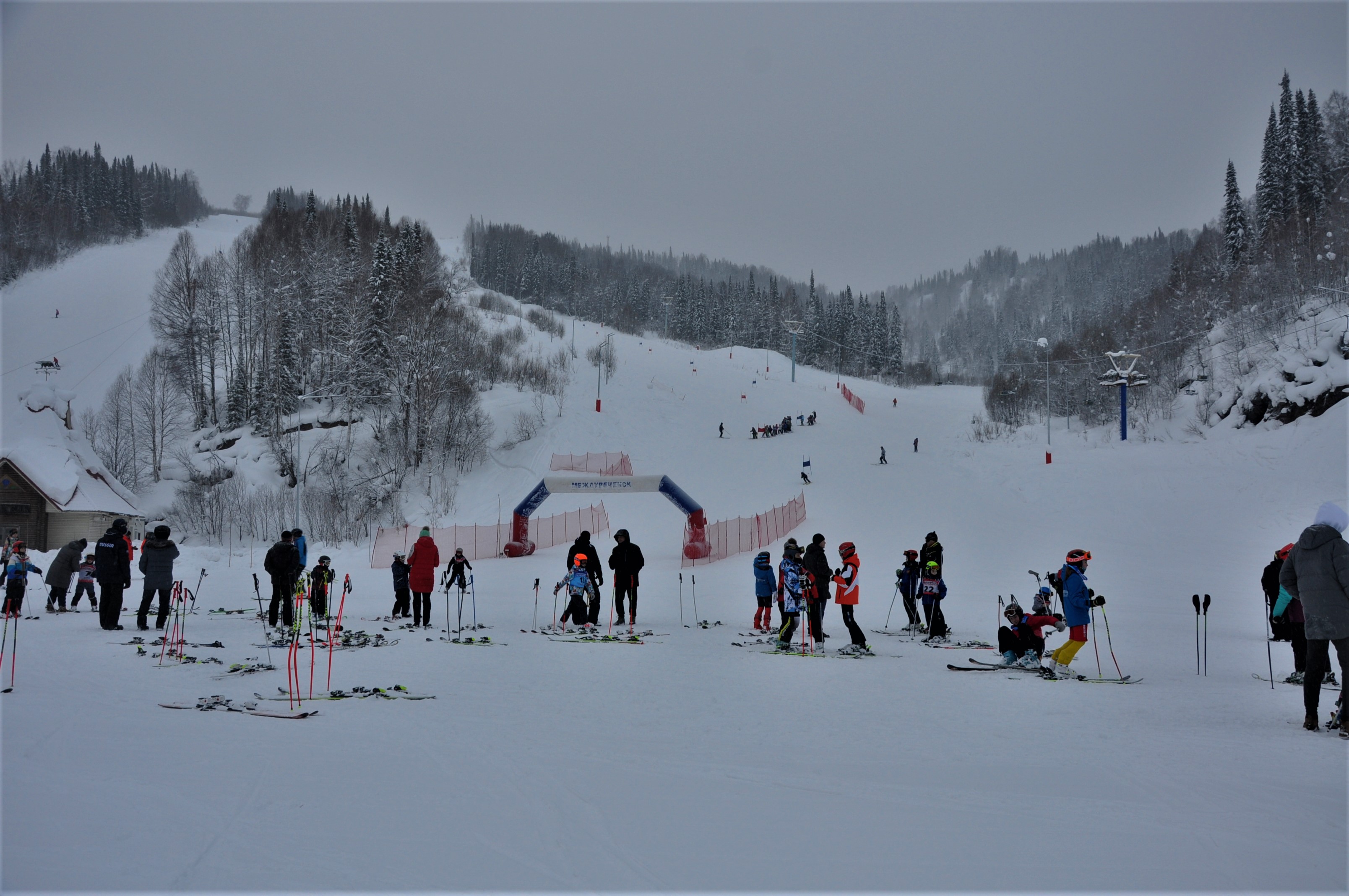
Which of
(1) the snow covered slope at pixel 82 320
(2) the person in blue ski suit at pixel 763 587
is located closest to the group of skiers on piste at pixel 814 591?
(2) the person in blue ski suit at pixel 763 587

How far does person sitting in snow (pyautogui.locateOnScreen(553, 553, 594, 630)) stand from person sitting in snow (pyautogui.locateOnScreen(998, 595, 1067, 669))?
23.0 ft

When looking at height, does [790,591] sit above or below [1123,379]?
below

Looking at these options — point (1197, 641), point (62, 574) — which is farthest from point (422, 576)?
point (1197, 641)

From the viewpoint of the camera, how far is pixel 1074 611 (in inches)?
398

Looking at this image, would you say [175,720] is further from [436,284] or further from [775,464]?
[436,284]

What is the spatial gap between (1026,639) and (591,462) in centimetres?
3856

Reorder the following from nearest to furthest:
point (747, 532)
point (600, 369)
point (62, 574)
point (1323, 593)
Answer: point (1323, 593) → point (62, 574) → point (747, 532) → point (600, 369)

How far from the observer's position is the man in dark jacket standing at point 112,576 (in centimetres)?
1257

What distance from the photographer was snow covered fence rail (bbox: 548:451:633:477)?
152 ft

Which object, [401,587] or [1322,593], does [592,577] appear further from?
[1322,593]

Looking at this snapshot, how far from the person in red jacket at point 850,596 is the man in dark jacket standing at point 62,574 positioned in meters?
14.7

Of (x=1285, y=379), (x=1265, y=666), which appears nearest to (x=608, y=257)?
(x=1285, y=379)

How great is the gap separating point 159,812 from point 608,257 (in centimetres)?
19218

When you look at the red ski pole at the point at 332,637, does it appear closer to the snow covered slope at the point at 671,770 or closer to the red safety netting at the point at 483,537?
the snow covered slope at the point at 671,770
